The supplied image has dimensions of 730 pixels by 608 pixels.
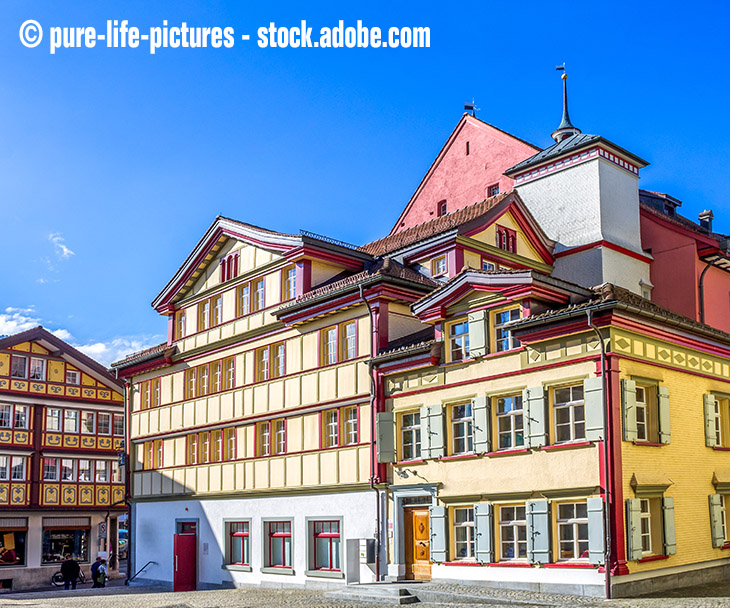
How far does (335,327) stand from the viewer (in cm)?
→ 2950

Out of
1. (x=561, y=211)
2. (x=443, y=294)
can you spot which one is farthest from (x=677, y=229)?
(x=443, y=294)

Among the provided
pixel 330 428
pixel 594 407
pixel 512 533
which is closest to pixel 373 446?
pixel 330 428

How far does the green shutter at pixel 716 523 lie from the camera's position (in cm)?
2330

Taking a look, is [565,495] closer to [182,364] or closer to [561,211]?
[561,211]

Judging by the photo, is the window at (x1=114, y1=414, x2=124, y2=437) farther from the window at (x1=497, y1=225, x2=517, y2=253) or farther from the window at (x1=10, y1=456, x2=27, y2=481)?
the window at (x1=497, y1=225, x2=517, y2=253)

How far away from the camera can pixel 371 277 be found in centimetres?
2736

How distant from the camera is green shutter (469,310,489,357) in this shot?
24.1 metres

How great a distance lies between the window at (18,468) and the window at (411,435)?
86.1 ft

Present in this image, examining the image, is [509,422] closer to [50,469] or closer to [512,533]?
[512,533]

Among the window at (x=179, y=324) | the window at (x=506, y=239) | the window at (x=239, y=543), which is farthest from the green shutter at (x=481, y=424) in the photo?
the window at (x=179, y=324)

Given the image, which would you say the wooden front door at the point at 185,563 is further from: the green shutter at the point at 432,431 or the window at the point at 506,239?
the window at the point at 506,239

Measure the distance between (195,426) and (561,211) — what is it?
617 inches

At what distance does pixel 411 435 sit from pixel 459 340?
11.0ft

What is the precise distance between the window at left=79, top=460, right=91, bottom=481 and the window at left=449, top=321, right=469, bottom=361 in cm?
2913
